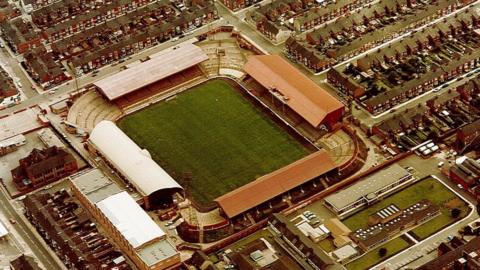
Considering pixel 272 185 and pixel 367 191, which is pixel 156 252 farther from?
pixel 367 191

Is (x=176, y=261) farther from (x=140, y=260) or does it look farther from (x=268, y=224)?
(x=268, y=224)

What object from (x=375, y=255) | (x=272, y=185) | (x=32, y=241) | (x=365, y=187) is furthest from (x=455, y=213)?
(x=32, y=241)

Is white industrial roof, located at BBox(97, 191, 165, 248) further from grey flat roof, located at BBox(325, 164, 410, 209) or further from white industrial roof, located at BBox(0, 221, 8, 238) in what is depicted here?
grey flat roof, located at BBox(325, 164, 410, 209)

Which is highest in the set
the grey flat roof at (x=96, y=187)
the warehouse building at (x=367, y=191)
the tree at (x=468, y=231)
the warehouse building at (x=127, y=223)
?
the grey flat roof at (x=96, y=187)

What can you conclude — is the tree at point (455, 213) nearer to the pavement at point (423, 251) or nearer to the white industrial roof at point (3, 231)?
the pavement at point (423, 251)

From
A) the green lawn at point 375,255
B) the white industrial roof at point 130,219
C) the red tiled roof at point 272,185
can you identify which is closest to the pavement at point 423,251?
the green lawn at point 375,255
